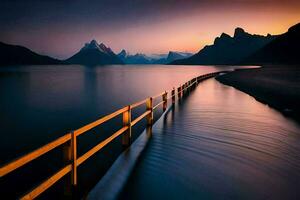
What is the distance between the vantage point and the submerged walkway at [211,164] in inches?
221

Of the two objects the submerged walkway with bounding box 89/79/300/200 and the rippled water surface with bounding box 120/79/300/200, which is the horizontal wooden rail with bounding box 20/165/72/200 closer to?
the submerged walkway with bounding box 89/79/300/200

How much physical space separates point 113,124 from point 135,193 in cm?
1238

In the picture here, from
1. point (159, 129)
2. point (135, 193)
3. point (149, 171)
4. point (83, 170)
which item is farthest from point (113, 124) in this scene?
point (135, 193)

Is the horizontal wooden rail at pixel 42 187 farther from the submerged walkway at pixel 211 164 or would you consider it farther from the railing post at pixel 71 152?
the submerged walkway at pixel 211 164

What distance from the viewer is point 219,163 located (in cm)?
738

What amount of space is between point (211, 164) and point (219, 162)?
12.2 inches

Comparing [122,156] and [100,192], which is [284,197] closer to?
[100,192]

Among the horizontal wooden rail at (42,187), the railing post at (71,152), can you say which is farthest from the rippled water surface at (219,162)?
the horizontal wooden rail at (42,187)

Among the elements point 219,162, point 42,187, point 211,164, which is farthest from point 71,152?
point 219,162

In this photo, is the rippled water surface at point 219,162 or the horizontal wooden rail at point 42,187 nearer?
the horizontal wooden rail at point 42,187

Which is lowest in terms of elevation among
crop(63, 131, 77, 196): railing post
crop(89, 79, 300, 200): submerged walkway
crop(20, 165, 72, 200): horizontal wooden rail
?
crop(89, 79, 300, 200): submerged walkway

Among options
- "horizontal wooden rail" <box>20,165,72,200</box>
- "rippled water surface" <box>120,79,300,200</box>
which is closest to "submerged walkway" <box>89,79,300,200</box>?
"rippled water surface" <box>120,79,300,200</box>

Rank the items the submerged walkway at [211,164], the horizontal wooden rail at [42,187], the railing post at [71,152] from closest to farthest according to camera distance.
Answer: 1. the horizontal wooden rail at [42,187]
2. the railing post at [71,152]
3. the submerged walkway at [211,164]

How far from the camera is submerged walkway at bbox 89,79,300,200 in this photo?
18.4ft
